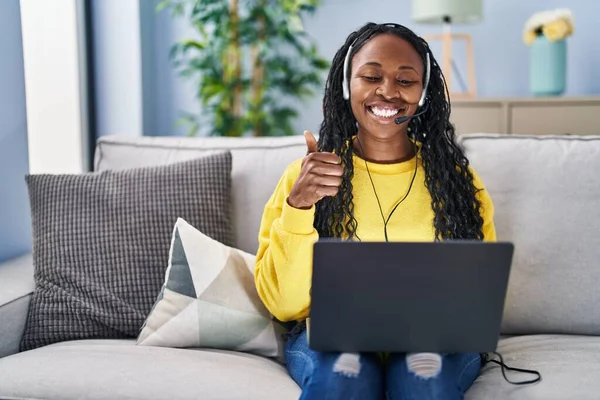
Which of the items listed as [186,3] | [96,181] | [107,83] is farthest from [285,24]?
[96,181]

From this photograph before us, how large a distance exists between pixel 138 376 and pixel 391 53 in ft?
2.57

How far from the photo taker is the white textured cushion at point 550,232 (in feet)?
5.62

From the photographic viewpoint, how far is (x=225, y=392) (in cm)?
136

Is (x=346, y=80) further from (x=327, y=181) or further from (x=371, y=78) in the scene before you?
(x=327, y=181)

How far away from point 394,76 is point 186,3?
2.41 metres

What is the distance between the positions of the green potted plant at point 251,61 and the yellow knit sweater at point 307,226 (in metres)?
2.10

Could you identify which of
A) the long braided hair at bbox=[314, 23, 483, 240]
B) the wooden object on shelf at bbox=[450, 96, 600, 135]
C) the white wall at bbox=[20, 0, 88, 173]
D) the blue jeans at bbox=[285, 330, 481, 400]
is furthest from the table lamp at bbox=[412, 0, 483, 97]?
the blue jeans at bbox=[285, 330, 481, 400]

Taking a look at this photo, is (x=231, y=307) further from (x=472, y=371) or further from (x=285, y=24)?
(x=285, y=24)

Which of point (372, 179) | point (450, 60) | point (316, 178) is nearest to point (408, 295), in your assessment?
point (316, 178)

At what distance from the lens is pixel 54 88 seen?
268 cm

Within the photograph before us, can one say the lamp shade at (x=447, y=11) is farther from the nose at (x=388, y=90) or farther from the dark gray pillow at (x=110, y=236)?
the nose at (x=388, y=90)

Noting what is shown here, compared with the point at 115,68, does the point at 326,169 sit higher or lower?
lower

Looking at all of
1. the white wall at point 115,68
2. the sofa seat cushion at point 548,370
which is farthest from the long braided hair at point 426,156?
the white wall at point 115,68

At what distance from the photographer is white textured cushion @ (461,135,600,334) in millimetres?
1712
